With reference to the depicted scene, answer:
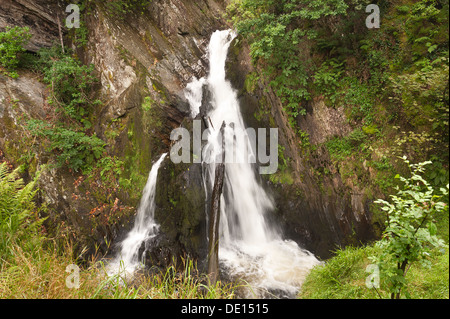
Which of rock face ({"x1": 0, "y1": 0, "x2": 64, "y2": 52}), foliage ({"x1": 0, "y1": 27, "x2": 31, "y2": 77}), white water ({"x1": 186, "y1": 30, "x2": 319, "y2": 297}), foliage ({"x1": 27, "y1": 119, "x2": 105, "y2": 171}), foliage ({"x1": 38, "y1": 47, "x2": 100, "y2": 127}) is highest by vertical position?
rock face ({"x1": 0, "y1": 0, "x2": 64, "y2": 52})

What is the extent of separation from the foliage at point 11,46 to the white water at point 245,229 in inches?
242

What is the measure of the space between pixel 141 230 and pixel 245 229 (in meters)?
3.04

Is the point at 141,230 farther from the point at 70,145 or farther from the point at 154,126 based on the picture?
the point at 70,145

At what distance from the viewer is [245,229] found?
6805mm

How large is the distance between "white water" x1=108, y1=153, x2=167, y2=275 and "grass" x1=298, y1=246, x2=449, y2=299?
422cm

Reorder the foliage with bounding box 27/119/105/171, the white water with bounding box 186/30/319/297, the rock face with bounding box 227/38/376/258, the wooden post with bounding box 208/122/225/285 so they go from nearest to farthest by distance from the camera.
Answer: the wooden post with bounding box 208/122/225/285 → the white water with bounding box 186/30/319/297 → the rock face with bounding box 227/38/376/258 → the foliage with bounding box 27/119/105/171

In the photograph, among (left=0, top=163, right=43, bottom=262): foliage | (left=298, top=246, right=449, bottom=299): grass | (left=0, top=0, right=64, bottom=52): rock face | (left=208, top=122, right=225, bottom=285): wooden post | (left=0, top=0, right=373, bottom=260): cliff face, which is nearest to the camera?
(left=298, top=246, right=449, bottom=299): grass

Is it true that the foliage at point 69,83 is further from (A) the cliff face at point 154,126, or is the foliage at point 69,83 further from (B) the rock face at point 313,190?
(B) the rock face at point 313,190

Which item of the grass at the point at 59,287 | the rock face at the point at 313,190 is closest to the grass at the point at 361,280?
the rock face at the point at 313,190

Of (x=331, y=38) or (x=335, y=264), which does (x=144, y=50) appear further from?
(x=335, y=264)

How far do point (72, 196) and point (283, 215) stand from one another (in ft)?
21.7

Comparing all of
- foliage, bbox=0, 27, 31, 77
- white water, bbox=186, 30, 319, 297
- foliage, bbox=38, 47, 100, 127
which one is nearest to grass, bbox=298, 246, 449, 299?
white water, bbox=186, 30, 319, 297

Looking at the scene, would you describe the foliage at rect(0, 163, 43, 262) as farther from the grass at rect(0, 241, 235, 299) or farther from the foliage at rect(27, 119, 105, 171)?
the foliage at rect(27, 119, 105, 171)

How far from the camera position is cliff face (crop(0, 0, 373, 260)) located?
6.12m
